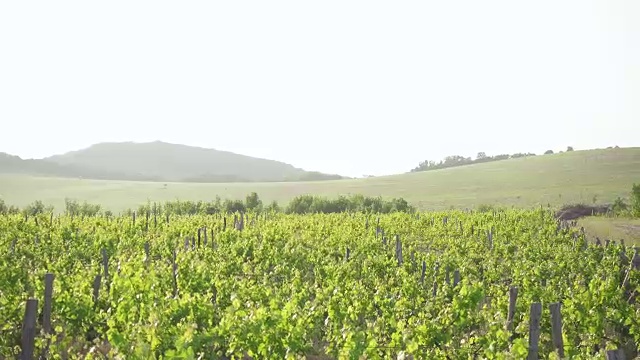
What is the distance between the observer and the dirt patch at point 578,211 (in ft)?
138

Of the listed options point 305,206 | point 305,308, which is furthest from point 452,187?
point 305,308

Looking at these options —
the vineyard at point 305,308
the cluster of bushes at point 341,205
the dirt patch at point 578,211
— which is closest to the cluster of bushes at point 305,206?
the cluster of bushes at point 341,205

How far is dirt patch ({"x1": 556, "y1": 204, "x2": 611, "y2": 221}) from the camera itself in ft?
138

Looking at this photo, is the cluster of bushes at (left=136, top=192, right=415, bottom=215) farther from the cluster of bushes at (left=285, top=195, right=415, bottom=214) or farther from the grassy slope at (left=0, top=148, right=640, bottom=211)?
the grassy slope at (left=0, top=148, right=640, bottom=211)

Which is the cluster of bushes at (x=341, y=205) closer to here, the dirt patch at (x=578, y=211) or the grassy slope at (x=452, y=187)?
the grassy slope at (x=452, y=187)

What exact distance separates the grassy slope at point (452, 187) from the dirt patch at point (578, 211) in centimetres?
1845

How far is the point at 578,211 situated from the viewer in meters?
43.2

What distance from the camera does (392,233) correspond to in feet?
83.9

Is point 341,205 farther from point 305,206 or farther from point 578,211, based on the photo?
point 578,211

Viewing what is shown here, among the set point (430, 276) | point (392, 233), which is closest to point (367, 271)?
point (430, 276)

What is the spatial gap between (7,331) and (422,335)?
598 cm

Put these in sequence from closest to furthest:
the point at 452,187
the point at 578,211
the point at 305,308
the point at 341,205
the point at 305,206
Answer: the point at 305,308
the point at 578,211
the point at 341,205
the point at 305,206
the point at 452,187

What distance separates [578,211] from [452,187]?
3824cm

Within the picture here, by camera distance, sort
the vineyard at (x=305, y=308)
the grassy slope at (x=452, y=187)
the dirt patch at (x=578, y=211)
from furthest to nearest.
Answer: the grassy slope at (x=452, y=187) < the dirt patch at (x=578, y=211) < the vineyard at (x=305, y=308)
